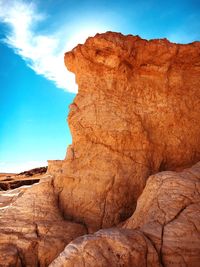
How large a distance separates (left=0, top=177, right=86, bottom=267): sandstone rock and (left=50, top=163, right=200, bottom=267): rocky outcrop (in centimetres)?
160

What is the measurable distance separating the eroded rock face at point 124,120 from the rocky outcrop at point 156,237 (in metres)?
1.55

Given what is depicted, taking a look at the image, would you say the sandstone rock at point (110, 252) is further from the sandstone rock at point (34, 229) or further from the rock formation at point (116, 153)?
the sandstone rock at point (34, 229)

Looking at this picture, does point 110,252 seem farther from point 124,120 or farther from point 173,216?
point 124,120

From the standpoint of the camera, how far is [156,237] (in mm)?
5781

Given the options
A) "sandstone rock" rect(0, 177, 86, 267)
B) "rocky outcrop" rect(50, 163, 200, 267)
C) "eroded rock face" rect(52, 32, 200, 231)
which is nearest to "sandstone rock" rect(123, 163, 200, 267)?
"rocky outcrop" rect(50, 163, 200, 267)

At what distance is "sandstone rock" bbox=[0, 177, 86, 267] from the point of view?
23.1ft

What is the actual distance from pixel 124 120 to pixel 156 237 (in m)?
3.62

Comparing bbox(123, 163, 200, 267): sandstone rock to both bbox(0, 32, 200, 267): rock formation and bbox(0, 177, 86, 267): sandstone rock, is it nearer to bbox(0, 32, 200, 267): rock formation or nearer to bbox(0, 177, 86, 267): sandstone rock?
bbox(0, 32, 200, 267): rock formation

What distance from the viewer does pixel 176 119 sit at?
915cm

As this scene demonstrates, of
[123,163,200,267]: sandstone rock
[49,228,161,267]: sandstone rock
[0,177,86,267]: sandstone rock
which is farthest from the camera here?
[0,177,86,267]: sandstone rock

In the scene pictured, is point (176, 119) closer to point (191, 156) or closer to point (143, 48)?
point (191, 156)

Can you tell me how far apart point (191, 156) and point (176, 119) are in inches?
43.5

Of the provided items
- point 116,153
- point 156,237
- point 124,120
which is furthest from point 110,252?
point 124,120

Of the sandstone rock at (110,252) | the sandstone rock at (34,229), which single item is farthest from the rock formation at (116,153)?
the sandstone rock at (110,252)
